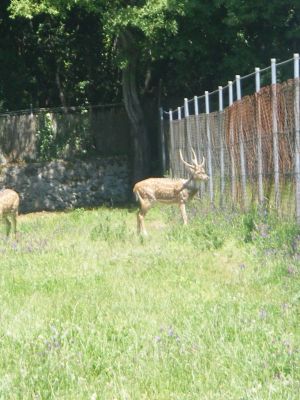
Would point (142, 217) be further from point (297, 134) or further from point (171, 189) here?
point (297, 134)

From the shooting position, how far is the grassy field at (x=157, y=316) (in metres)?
5.33

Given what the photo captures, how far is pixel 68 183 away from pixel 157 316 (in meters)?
18.9

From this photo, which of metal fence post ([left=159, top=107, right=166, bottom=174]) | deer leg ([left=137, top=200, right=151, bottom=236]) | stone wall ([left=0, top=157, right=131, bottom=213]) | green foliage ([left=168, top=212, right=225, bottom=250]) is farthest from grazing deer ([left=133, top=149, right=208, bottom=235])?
stone wall ([left=0, top=157, right=131, bottom=213])

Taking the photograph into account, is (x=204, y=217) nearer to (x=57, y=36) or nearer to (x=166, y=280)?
(x=166, y=280)

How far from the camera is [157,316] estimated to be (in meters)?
7.23

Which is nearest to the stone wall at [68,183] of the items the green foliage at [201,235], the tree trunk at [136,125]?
the tree trunk at [136,125]

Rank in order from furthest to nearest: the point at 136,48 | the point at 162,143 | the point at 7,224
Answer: the point at 162,143
the point at 136,48
the point at 7,224

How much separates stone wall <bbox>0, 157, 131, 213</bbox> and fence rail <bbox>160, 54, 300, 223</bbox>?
7159 mm

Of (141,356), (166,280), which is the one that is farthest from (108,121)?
(141,356)

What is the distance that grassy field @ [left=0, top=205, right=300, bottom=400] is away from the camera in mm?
5332

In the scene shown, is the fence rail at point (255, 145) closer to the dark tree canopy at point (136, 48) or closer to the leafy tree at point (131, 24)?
the leafy tree at point (131, 24)

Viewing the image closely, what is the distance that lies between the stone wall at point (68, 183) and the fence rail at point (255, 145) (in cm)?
716

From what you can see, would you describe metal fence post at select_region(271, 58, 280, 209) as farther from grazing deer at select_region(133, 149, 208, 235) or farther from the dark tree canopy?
the dark tree canopy

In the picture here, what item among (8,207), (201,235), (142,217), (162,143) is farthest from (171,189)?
(162,143)
